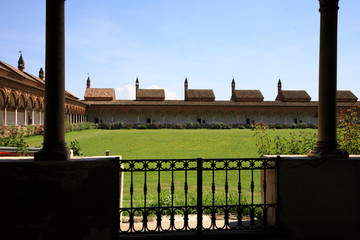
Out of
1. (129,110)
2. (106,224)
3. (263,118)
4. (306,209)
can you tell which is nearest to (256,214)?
(306,209)

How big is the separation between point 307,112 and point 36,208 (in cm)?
4768

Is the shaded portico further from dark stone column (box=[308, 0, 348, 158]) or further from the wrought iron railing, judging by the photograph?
the wrought iron railing

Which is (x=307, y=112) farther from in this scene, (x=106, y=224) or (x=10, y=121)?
(x=106, y=224)

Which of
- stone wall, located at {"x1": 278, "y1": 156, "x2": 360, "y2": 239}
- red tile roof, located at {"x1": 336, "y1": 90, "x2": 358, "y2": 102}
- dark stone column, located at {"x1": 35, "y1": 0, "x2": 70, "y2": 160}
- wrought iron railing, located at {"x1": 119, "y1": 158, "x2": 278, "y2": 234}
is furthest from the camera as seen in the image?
red tile roof, located at {"x1": 336, "y1": 90, "x2": 358, "y2": 102}

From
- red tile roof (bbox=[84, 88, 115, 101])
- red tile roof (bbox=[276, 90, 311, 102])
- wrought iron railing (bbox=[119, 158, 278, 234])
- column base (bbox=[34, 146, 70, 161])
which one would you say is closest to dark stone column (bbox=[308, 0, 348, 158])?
wrought iron railing (bbox=[119, 158, 278, 234])

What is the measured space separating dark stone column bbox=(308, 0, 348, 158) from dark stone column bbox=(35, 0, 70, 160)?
301cm

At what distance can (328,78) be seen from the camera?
337 cm

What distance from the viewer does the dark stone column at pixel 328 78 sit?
3.32m

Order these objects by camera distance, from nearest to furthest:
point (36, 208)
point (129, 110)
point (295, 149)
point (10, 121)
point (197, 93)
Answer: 1. point (36, 208)
2. point (295, 149)
3. point (10, 121)
4. point (129, 110)
5. point (197, 93)

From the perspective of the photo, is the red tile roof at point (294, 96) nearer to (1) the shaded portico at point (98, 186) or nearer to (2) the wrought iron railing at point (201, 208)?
(2) the wrought iron railing at point (201, 208)

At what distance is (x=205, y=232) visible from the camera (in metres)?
3.18

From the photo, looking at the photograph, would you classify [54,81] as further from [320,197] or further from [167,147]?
[167,147]

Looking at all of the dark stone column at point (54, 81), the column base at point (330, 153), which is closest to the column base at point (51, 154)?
the dark stone column at point (54, 81)

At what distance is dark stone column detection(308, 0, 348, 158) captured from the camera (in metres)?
3.32
